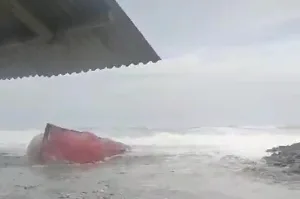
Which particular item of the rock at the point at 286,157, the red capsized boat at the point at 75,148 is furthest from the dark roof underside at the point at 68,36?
the rock at the point at 286,157

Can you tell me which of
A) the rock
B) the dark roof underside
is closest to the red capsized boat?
the dark roof underside

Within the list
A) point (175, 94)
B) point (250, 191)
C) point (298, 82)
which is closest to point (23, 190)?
point (175, 94)

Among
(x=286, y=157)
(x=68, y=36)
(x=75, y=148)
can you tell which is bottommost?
(x=286, y=157)

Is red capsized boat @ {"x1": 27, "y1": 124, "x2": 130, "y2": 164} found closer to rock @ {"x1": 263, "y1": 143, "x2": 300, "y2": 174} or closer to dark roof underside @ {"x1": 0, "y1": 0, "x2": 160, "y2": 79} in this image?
dark roof underside @ {"x1": 0, "y1": 0, "x2": 160, "y2": 79}

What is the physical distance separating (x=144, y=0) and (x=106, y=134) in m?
0.68

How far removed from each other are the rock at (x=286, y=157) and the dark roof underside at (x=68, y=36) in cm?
68

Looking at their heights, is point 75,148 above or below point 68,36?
below

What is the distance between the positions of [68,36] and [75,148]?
24.6 inches

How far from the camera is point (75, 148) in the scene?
2322mm

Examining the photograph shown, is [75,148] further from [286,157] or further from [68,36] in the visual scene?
[286,157]

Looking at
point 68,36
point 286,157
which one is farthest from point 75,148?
point 286,157

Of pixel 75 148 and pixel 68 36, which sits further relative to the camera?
pixel 75 148

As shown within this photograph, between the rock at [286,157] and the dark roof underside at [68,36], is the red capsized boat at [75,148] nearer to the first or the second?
the dark roof underside at [68,36]

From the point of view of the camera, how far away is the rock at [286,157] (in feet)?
6.40
